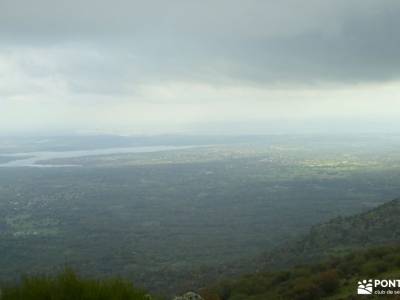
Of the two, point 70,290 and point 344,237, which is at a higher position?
point 70,290

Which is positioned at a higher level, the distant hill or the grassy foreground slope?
the grassy foreground slope

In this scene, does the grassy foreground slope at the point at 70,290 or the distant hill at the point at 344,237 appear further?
the distant hill at the point at 344,237

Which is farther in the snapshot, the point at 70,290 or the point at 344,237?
the point at 344,237

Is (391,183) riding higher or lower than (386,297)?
lower

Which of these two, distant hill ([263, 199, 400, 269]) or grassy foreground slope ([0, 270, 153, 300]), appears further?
distant hill ([263, 199, 400, 269])

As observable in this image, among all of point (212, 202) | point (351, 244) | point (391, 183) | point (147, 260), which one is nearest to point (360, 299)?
point (351, 244)

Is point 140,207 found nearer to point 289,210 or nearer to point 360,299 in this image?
point 289,210

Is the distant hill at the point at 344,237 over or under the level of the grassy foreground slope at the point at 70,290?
under

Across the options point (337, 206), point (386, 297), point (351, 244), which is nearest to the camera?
point (386, 297)
